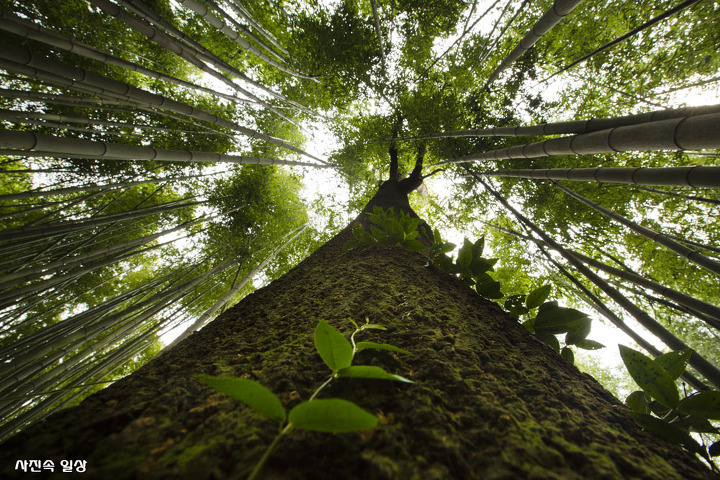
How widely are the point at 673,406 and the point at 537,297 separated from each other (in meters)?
0.43

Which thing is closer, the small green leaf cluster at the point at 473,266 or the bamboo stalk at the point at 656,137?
the bamboo stalk at the point at 656,137

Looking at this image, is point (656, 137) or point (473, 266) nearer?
point (656, 137)

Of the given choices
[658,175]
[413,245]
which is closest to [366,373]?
[413,245]

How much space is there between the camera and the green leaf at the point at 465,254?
118 centimetres

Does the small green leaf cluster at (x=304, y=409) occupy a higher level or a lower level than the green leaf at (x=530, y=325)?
higher

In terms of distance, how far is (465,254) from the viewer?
1.18m

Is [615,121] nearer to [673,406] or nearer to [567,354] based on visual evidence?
[567,354]

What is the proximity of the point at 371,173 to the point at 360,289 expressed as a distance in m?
4.10

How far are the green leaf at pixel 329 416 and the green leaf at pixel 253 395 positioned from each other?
0.03 metres


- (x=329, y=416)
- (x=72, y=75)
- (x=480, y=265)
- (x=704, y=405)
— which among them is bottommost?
(x=704, y=405)

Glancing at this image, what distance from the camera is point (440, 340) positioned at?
69cm

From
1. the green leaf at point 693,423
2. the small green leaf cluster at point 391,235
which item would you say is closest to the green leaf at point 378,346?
the green leaf at point 693,423

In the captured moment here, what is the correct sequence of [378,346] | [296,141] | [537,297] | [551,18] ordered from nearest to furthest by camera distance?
[378,346] < [537,297] < [551,18] < [296,141]

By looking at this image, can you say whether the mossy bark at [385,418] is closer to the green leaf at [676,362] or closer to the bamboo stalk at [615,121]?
the green leaf at [676,362]
